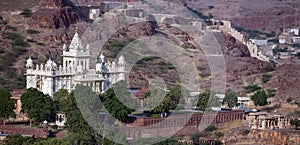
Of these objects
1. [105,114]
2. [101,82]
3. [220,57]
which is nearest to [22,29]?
[220,57]

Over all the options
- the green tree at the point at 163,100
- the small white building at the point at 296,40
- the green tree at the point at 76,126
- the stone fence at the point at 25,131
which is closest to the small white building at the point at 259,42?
the small white building at the point at 296,40

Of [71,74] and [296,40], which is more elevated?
[296,40]

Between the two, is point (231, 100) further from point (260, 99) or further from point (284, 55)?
point (284, 55)

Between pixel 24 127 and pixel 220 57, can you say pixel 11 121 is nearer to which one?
pixel 24 127

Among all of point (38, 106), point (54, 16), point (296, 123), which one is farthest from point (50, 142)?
point (54, 16)

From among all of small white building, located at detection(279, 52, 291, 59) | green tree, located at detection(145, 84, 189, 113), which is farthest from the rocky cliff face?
green tree, located at detection(145, 84, 189, 113)

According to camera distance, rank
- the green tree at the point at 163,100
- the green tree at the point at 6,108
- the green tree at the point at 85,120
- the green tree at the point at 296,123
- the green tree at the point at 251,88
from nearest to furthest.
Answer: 1. the green tree at the point at 85,120
2. the green tree at the point at 6,108
3. the green tree at the point at 163,100
4. the green tree at the point at 296,123
5. the green tree at the point at 251,88

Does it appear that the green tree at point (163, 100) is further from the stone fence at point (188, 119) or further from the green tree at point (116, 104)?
the green tree at point (116, 104)
